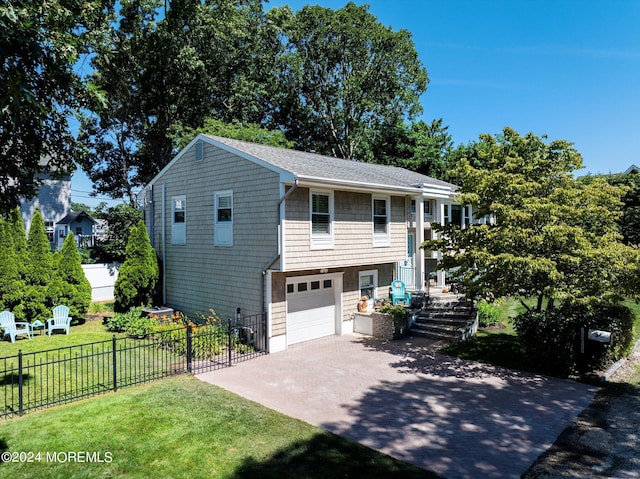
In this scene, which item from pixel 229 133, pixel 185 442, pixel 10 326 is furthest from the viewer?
pixel 229 133

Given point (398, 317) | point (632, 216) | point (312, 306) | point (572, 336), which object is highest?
point (632, 216)

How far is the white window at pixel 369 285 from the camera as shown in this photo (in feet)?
52.5

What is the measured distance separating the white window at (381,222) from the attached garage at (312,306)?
2.26 m

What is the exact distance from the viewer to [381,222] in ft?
51.6

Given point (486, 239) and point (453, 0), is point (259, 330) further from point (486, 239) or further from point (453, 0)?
point (453, 0)

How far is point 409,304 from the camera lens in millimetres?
16125

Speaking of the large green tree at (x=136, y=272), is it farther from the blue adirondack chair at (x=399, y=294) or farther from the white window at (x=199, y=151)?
the blue adirondack chair at (x=399, y=294)

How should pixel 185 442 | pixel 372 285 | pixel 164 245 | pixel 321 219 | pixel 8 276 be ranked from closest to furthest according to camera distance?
1. pixel 185 442
2. pixel 321 219
3. pixel 8 276
4. pixel 372 285
5. pixel 164 245

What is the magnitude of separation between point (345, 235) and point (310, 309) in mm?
2965

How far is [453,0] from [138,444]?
20198 millimetres

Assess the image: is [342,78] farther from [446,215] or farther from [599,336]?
[599,336]

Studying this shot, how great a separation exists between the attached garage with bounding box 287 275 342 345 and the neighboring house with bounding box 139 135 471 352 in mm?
38

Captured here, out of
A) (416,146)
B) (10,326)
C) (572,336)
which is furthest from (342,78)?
(10,326)

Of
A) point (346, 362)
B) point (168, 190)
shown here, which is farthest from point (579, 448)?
point (168, 190)
